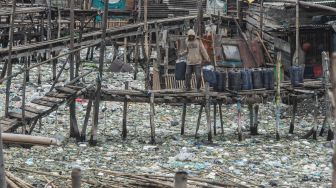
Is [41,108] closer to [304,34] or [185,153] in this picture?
[185,153]

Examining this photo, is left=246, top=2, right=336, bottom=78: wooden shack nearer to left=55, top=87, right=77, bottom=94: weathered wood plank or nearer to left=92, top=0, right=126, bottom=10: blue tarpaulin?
left=55, top=87, right=77, bottom=94: weathered wood plank

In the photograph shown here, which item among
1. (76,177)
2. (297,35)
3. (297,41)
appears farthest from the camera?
(297,41)

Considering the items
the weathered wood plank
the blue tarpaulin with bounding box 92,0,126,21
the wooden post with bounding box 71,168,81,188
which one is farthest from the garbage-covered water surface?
the blue tarpaulin with bounding box 92,0,126,21

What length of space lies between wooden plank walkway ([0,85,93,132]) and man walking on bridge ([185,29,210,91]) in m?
2.40

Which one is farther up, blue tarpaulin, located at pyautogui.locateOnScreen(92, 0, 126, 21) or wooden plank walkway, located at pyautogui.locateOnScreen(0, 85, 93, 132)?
blue tarpaulin, located at pyautogui.locateOnScreen(92, 0, 126, 21)

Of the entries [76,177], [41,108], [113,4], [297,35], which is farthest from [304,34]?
[76,177]

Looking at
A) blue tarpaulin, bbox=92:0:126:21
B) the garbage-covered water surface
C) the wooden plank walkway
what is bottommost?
the garbage-covered water surface

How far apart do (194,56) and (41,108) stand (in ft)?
12.1

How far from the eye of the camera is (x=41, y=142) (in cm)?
457

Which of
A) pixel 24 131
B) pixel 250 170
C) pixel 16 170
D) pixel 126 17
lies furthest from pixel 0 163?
pixel 126 17

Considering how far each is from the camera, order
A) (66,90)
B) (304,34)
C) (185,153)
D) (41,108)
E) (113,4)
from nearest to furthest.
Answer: (185,153) < (41,108) < (66,90) < (304,34) < (113,4)

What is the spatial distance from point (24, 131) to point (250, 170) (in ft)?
14.9

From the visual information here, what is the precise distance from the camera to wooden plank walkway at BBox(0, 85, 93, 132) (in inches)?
524

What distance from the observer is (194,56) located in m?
15.5
